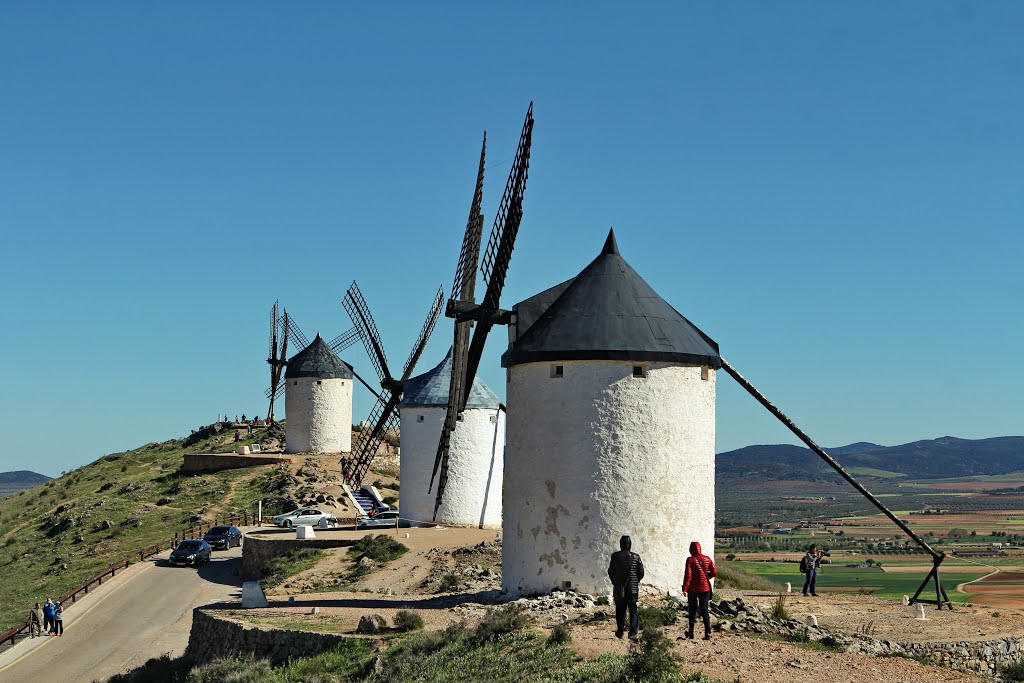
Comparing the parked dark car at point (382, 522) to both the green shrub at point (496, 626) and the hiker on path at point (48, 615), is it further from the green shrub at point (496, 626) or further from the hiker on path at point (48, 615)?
the green shrub at point (496, 626)

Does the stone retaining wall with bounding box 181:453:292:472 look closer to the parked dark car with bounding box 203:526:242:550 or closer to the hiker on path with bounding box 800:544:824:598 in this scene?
the parked dark car with bounding box 203:526:242:550

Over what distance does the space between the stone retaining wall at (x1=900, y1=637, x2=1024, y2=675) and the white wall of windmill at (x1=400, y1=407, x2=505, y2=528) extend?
75.2 ft

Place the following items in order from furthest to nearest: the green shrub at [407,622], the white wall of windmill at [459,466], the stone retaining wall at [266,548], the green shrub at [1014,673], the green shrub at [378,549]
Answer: the white wall of windmill at [459,466]
the stone retaining wall at [266,548]
the green shrub at [378,549]
the green shrub at [407,622]
the green shrub at [1014,673]

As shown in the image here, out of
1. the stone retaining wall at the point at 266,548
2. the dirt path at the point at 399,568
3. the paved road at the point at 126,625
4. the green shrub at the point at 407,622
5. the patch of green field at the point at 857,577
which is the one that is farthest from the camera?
the patch of green field at the point at 857,577

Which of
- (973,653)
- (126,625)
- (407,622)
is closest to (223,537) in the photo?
(126,625)

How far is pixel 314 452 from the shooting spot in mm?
59906

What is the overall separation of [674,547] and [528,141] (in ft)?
27.3

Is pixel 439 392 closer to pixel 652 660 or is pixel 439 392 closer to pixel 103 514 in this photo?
pixel 103 514

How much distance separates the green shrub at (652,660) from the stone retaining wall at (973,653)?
361 centimetres

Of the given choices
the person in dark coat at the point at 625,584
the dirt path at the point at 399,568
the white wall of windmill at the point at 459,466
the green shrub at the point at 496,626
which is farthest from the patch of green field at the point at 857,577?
the person in dark coat at the point at 625,584

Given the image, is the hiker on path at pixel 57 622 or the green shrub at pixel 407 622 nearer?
the green shrub at pixel 407 622

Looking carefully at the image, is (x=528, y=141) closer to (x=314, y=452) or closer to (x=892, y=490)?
(x=314, y=452)

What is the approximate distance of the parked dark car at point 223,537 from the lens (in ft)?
141

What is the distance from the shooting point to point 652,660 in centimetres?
1330
